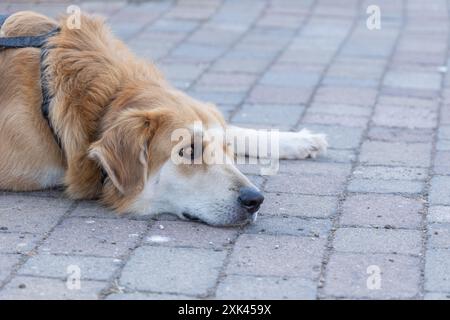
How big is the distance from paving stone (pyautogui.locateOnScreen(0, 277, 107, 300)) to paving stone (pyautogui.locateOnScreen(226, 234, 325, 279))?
593mm

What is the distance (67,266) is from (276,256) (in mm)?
899

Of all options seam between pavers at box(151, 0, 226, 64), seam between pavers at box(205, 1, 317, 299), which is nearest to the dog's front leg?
seam between pavers at box(205, 1, 317, 299)

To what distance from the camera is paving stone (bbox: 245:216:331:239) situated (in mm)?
4547

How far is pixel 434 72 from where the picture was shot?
777cm

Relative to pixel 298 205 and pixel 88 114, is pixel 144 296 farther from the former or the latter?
pixel 298 205

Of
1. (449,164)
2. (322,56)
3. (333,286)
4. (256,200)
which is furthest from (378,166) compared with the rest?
(322,56)

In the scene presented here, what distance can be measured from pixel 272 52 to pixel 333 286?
4652 mm

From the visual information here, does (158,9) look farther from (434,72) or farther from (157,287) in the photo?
(157,287)

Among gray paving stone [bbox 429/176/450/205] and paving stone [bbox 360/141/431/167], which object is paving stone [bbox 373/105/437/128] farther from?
gray paving stone [bbox 429/176/450/205]

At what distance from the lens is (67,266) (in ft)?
13.4

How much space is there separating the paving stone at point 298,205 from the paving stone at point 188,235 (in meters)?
0.37

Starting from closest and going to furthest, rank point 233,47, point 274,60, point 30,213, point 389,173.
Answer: point 30,213 → point 389,173 → point 274,60 → point 233,47

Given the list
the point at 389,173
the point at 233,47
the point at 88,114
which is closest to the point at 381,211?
the point at 389,173

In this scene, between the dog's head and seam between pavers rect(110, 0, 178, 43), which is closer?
the dog's head
